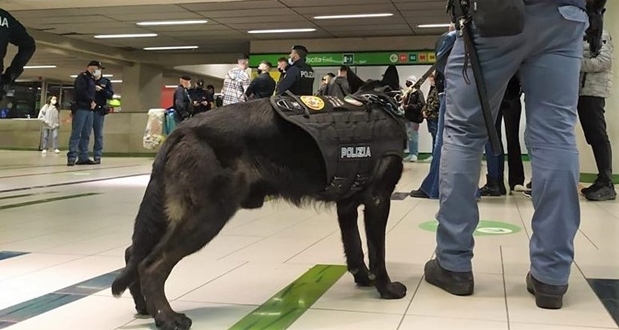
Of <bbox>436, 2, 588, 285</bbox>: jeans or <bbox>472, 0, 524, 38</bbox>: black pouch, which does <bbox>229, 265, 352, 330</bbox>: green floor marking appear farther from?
<bbox>472, 0, 524, 38</bbox>: black pouch

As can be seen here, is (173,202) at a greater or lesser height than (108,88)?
lesser

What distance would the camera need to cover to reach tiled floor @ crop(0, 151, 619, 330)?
184 cm

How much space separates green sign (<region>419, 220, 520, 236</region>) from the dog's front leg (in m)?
1.40

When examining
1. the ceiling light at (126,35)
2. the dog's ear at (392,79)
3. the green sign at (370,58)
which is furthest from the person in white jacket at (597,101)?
the ceiling light at (126,35)

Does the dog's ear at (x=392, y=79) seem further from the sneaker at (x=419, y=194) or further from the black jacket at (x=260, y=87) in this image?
the black jacket at (x=260, y=87)

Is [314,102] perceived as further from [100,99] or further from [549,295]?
[100,99]

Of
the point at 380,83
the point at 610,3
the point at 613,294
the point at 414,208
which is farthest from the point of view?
the point at 610,3

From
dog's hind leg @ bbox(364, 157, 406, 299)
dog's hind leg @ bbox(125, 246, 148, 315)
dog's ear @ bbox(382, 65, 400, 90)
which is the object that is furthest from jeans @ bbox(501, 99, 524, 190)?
dog's hind leg @ bbox(125, 246, 148, 315)

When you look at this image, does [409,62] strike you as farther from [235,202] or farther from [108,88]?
[235,202]

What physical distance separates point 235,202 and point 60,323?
661 millimetres

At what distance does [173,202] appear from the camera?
5.74ft

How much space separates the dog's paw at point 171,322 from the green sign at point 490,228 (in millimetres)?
2101

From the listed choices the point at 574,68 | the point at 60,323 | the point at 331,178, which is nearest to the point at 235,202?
Result: the point at 331,178

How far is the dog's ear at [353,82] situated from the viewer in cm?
234
